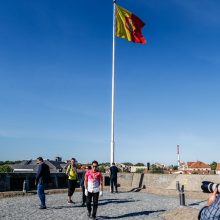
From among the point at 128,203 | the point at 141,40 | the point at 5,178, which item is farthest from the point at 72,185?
the point at 141,40

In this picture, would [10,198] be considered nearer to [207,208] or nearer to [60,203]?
[60,203]

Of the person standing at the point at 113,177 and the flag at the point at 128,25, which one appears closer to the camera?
the person standing at the point at 113,177

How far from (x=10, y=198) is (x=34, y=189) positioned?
3410 millimetres

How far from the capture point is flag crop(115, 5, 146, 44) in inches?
923

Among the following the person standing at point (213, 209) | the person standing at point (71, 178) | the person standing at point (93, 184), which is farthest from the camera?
the person standing at point (71, 178)

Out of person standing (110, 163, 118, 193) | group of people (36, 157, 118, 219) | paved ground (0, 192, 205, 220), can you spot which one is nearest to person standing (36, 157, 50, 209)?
group of people (36, 157, 118, 219)

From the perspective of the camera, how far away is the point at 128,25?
2370 centimetres

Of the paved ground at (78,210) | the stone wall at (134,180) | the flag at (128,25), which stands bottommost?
the paved ground at (78,210)

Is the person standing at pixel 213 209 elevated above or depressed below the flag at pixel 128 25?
below

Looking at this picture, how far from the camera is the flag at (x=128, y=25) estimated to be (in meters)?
23.5

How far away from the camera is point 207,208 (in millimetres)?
4844

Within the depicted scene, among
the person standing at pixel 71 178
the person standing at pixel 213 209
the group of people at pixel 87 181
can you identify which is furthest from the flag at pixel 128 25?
the person standing at pixel 213 209

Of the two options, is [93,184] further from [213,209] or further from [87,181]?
[213,209]

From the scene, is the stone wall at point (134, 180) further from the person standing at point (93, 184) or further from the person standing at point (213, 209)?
the person standing at point (213, 209)
